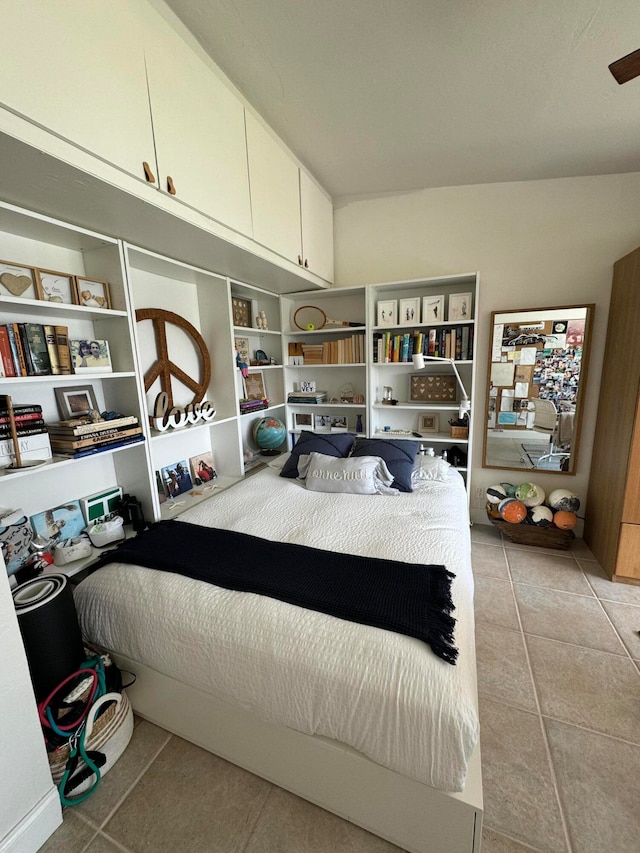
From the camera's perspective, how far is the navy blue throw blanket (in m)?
1.10

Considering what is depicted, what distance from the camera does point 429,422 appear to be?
9.57ft

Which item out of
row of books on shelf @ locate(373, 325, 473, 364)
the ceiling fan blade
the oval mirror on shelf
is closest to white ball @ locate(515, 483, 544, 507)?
the oval mirror on shelf

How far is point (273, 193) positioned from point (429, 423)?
1.98m

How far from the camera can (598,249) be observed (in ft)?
7.79

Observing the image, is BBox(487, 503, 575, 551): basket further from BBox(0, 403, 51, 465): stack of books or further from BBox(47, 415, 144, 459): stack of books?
BBox(0, 403, 51, 465): stack of books

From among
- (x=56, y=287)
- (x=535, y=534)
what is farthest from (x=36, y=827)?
(x=535, y=534)

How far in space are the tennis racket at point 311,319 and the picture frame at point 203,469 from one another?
51.9 inches

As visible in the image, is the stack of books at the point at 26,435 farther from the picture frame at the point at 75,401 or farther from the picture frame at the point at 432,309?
the picture frame at the point at 432,309

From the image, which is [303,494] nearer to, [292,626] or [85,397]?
[292,626]

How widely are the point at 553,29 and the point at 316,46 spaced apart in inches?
34.6

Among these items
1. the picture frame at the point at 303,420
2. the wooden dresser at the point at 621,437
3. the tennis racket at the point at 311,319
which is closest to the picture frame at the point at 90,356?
the tennis racket at the point at 311,319

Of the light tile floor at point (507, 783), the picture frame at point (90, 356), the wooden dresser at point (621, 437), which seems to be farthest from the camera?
the wooden dresser at point (621, 437)

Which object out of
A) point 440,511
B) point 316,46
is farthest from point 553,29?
point 440,511

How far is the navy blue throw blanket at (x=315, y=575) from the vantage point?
1104 millimetres
